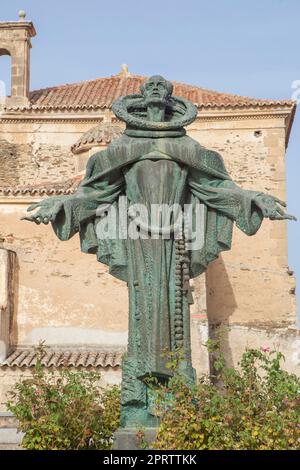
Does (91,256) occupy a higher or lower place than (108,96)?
lower

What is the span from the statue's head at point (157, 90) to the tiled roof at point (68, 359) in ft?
34.3

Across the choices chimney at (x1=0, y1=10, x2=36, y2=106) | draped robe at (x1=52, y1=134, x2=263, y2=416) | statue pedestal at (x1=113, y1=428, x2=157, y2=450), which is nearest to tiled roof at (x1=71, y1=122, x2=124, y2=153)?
chimney at (x1=0, y1=10, x2=36, y2=106)

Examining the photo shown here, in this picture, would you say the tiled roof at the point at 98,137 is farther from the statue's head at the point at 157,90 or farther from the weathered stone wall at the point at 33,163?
the statue's head at the point at 157,90

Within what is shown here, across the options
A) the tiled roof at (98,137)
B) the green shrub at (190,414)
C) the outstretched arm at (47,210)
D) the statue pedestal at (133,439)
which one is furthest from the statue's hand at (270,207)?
the tiled roof at (98,137)

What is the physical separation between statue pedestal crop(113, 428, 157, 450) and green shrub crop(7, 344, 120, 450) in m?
0.42

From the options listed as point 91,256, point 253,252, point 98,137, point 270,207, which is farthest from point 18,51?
point 270,207

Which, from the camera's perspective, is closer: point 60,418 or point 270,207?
point 60,418

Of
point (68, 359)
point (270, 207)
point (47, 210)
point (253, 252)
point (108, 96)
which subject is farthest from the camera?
point (108, 96)

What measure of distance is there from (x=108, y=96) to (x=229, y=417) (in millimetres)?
21460

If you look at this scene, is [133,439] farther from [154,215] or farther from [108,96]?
[108,96]

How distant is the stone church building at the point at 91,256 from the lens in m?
18.5

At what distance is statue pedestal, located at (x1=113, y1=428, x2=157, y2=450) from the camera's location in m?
5.59

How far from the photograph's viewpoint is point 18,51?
2684 cm

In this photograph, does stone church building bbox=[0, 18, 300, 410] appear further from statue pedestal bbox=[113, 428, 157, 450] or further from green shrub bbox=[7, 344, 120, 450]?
statue pedestal bbox=[113, 428, 157, 450]
